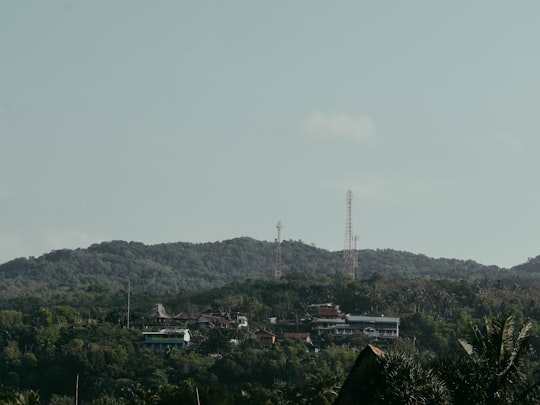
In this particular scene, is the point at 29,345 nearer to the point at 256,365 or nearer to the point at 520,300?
the point at 256,365

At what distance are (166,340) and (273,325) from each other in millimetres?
25328

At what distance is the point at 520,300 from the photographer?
19912cm

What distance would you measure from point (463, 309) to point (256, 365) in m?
57.1

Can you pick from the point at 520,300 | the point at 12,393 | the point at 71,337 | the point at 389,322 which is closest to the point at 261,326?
the point at 389,322

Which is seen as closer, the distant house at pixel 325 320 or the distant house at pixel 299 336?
the distant house at pixel 299 336

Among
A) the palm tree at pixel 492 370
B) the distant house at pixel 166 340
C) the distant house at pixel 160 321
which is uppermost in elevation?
the distant house at pixel 160 321

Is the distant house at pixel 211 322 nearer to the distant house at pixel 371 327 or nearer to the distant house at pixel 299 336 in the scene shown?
the distant house at pixel 299 336

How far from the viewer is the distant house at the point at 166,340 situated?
17238 centimetres

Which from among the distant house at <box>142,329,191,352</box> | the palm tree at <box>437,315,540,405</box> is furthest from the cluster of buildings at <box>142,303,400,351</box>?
the palm tree at <box>437,315,540,405</box>

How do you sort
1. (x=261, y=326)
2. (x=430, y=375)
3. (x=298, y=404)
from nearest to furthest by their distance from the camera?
(x=430, y=375) → (x=298, y=404) → (x=261, y=326)

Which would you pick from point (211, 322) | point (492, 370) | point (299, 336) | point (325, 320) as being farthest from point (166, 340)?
point (492, 370)

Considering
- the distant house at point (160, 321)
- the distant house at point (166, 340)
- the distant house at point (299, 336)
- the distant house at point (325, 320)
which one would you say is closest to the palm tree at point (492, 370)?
the distant house at point (166, 340)

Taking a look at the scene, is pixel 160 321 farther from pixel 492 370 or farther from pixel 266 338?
pixel 492 370

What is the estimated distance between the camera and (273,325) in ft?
A: 632
